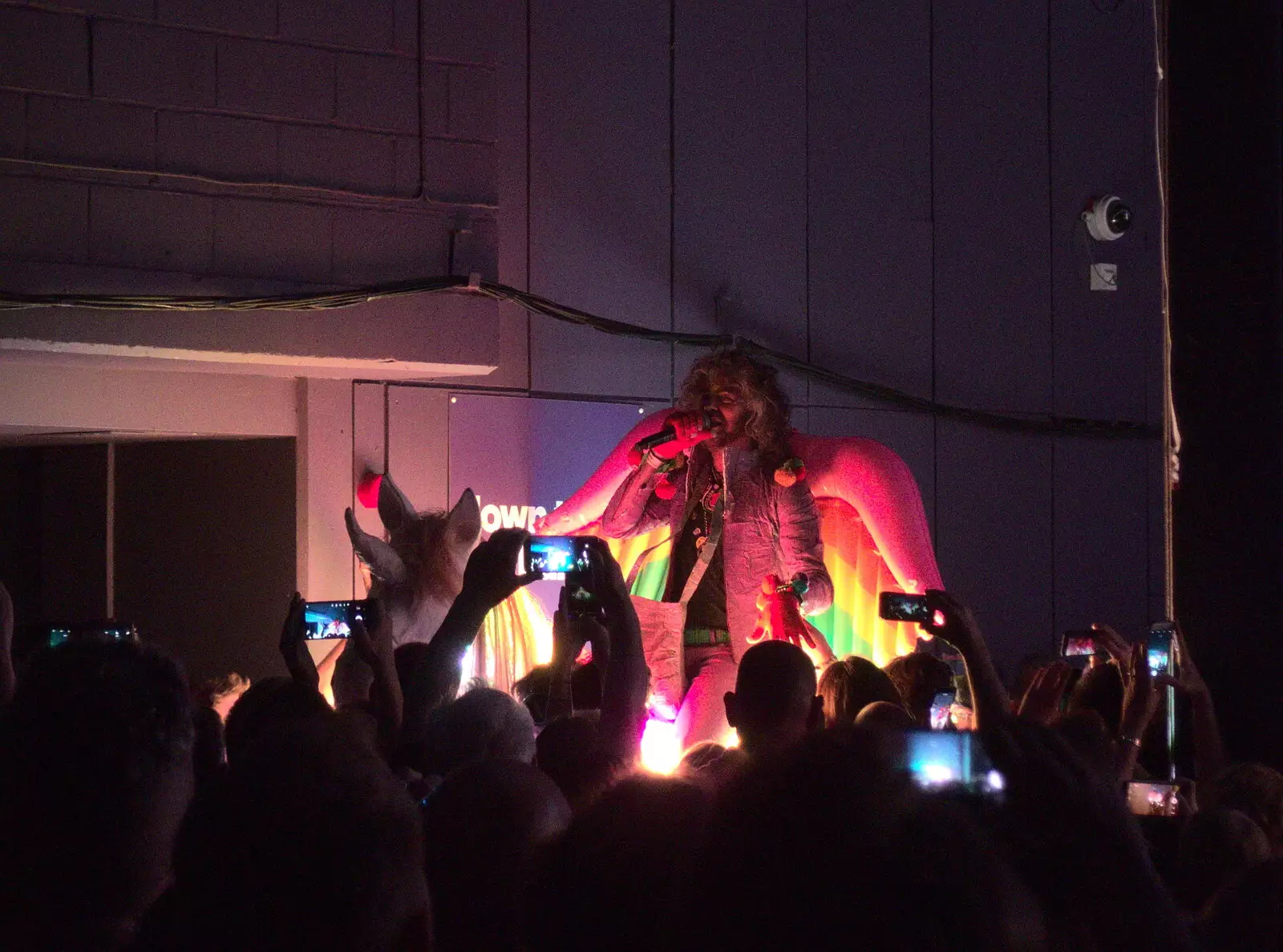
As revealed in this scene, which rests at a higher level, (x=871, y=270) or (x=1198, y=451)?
(x=871, y=270)

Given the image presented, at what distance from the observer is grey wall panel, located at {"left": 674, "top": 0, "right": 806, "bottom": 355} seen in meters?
8.04

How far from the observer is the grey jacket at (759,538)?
18.6 ft

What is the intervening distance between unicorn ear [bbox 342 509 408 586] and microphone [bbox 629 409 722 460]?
1.11 m

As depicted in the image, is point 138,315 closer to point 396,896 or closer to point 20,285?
point 20,285

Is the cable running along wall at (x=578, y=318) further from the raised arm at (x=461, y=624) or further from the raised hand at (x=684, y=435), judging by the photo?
the raised arm at (x=461, y=624)

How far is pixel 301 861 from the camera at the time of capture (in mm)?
1356

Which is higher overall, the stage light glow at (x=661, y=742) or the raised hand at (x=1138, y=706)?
the raised hand at (x=1138, y=706)

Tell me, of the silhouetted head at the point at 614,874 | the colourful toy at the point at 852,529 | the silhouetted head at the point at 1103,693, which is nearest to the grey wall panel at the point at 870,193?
the colourful toy at the point at 852,529

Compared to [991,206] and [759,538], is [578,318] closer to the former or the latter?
[759,538]

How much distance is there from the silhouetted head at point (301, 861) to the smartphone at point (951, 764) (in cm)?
52

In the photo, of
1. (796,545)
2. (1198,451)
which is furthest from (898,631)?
(1198,451)

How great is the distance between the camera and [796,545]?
573cm

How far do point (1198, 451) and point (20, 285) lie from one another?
4.11 meters

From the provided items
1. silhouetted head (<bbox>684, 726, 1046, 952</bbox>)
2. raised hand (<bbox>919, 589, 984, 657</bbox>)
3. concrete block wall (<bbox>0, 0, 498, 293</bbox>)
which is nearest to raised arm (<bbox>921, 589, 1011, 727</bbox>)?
raised hand (<bbox>919, 589, 984, 657</bbox>)
